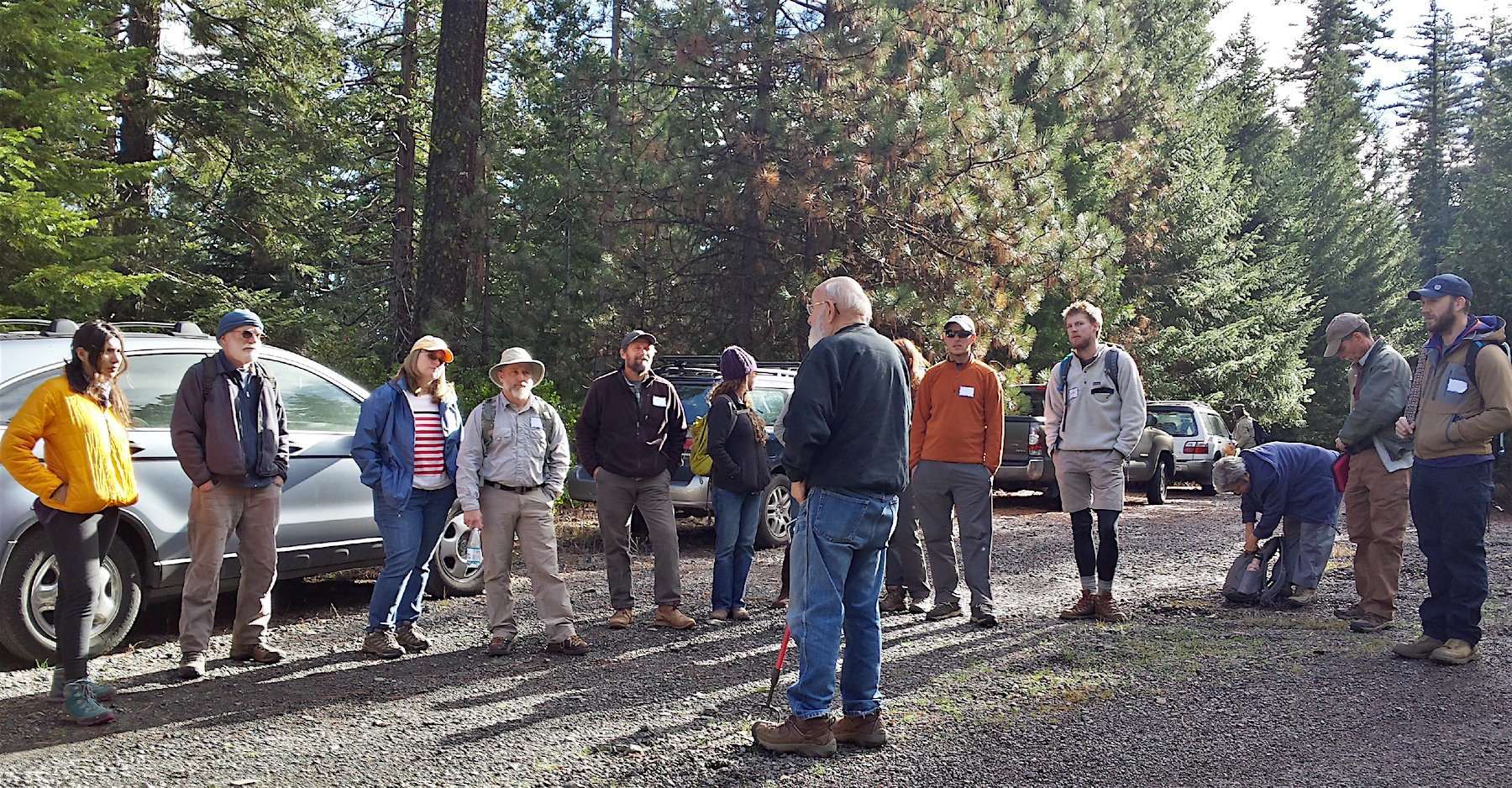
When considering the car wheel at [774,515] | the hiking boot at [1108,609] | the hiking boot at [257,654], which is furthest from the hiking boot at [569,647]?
the car wheel at [774,515]

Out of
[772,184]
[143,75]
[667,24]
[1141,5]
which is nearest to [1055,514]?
[772,184]

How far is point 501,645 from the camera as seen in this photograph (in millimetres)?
6469

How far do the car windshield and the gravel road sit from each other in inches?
514

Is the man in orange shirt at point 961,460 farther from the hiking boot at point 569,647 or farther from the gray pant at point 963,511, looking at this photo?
the hiking boot at point 569,647

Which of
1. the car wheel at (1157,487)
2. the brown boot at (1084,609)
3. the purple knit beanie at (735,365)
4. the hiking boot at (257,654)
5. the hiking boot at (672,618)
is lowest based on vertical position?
the hiking boot at (257,654)

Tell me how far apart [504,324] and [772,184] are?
13.0 ft

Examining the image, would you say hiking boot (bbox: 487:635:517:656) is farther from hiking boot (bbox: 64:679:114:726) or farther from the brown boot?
the brown boot

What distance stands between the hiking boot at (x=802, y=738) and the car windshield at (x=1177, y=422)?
56.7 ft

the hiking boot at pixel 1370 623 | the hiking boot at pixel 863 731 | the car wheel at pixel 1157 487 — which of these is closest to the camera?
the hiking boot at pixel 863 731

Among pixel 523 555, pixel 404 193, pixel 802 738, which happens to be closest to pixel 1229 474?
pixel 802 738

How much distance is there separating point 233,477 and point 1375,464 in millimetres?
7053

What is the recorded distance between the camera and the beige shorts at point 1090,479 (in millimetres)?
7344

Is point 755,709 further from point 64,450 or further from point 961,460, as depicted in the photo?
point 64,450

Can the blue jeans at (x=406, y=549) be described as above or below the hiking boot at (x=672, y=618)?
above
